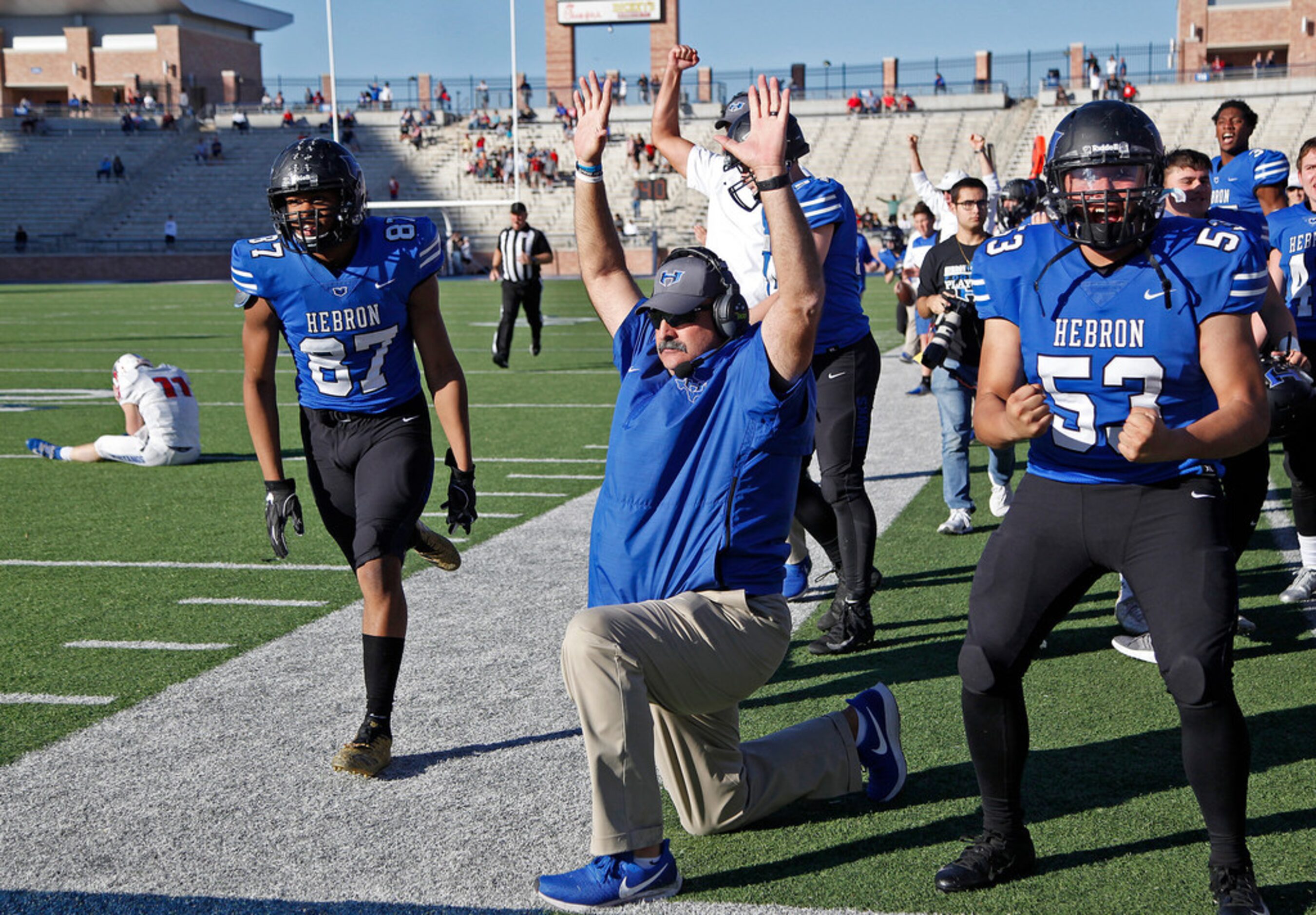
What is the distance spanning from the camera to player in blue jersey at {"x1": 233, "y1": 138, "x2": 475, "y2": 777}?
13.7 ft

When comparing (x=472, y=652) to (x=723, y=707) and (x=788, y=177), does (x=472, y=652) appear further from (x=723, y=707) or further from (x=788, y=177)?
(x=788, y=177)

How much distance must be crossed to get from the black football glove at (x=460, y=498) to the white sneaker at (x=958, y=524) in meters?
3.46

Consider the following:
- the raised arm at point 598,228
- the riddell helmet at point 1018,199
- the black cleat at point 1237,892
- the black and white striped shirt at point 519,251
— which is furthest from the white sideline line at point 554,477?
the black and white striped shirt at point 519,251

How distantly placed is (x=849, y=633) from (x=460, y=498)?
65.0 inches

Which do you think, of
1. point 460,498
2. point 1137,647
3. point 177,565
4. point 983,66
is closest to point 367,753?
point 460,498

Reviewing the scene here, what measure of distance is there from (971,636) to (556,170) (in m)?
48.4

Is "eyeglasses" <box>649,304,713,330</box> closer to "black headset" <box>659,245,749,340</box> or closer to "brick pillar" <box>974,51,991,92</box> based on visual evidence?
"black headset" <box>659,245,749,340</box>

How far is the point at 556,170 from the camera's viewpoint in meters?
50.2

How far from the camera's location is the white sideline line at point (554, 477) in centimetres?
896

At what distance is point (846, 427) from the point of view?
17.6 feet

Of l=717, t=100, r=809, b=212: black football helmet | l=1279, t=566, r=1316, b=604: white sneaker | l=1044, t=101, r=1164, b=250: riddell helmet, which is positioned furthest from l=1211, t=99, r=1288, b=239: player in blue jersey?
l=1044, t=101, r=1164, b=250: riddell helmet

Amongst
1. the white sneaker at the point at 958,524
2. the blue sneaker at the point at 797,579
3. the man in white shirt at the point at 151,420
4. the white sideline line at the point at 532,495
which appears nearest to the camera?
the blue sneaker at the point at 797,579

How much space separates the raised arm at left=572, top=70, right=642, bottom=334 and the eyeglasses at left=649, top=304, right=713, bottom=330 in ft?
1.08

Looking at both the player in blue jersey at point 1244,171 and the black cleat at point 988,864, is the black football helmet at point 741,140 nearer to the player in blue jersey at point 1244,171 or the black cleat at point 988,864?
the black cleat at point 988,864
